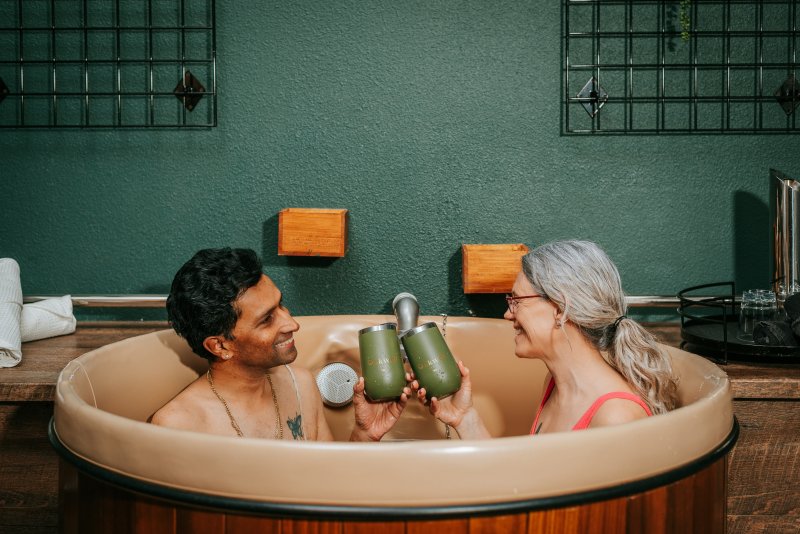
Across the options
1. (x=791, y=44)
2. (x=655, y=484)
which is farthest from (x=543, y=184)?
(x=655, y=484)

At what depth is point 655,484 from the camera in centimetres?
101

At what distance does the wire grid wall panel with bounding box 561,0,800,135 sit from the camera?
2.27 metres

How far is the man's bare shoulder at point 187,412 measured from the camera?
1.48m

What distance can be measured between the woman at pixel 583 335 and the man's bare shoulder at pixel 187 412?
0.47 metres

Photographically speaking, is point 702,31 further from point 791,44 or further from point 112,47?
point 112,47

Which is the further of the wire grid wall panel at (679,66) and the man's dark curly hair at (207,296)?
the wire grid wall panel at (679,66)

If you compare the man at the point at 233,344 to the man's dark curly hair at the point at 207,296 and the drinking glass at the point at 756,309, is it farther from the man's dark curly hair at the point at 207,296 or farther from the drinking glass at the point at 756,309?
the drinking glass at the point at 756,309

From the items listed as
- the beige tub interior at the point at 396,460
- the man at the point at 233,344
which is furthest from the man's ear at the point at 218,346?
the beige tub interior at the point at 396,460

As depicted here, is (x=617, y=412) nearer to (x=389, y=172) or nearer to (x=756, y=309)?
(x=756, y=309)

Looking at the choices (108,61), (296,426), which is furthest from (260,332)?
(108,61)

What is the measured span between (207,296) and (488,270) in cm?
91

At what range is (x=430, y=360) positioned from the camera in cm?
139

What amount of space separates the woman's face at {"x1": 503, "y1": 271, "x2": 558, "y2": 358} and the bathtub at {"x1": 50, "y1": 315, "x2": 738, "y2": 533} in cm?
38

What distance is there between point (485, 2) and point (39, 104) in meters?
1.46
